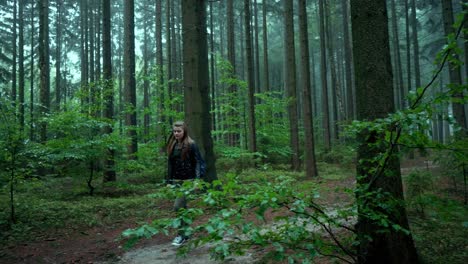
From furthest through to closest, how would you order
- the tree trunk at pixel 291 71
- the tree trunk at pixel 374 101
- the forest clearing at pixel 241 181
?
the tree trunk at pixel 291 71
the tree trunk at pixel 374 101
the forest clearing at pixel 241 181

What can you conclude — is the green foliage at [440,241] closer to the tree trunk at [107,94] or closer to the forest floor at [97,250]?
the forest floor at [97,250]

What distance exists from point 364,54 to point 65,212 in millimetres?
7652

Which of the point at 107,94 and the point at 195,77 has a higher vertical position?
the point at 107,94

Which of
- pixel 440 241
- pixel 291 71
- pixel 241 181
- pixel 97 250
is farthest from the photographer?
pixel 291 71

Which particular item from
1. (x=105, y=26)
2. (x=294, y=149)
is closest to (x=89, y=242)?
(x=105, y=26)

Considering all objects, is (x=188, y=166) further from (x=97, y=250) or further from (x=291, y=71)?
(x=291, y=71)

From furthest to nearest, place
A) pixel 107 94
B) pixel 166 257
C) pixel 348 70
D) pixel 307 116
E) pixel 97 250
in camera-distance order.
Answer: pixel 348 70, pixel 307 116, pixel 107 94, pixel 97 250, pixel 166 257

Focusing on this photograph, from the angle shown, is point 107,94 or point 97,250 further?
point 107,94

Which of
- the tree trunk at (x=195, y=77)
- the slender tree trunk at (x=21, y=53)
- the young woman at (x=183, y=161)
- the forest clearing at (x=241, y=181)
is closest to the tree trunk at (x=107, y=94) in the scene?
the forest clearing at (x=241, y=181)

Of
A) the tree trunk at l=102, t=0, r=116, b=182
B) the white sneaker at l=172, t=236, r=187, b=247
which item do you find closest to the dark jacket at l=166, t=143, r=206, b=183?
the white sneaker at l=172, t=236, r=187, b=247

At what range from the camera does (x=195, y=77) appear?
26.7ft

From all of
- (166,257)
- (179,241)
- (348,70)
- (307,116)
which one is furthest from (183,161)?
(348,70)

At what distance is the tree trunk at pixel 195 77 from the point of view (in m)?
8.09

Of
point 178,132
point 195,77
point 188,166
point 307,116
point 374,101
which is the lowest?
point 188,166
